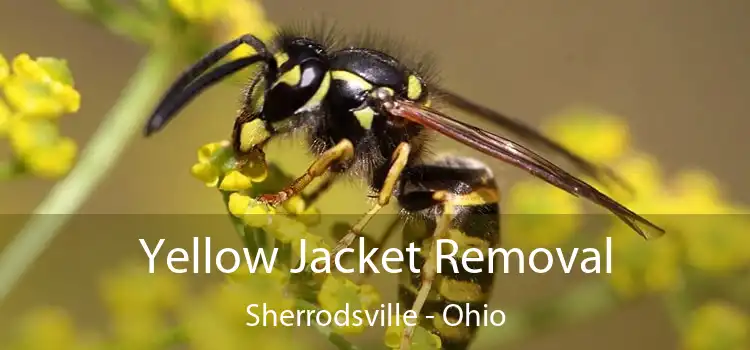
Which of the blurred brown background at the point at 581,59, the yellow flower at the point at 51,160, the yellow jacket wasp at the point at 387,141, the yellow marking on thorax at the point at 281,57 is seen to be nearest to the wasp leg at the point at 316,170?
the yellow jacket wasp at the point at 387,141

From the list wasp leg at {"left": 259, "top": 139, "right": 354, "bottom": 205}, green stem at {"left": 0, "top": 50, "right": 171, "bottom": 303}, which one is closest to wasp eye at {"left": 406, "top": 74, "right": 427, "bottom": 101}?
wasp leg at {"left": 259, "top": 139, "right": 354, "bottom": 205}

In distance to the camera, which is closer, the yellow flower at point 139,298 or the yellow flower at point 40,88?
the yellow flower at point 40,88

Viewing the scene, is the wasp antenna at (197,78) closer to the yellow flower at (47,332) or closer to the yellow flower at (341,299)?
the yellow flower at (341,299)

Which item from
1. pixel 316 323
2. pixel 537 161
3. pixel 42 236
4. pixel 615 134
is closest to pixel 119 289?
pixel 42 236

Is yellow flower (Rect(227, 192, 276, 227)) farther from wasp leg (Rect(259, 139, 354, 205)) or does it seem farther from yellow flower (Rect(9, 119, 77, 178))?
yellow flower (Rect(9, 119, 77, 178))

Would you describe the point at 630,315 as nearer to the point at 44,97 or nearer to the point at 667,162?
the point at 667,162

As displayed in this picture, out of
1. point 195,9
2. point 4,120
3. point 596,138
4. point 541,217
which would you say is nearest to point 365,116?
point 195,9

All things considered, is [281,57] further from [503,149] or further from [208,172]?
[503,149]
